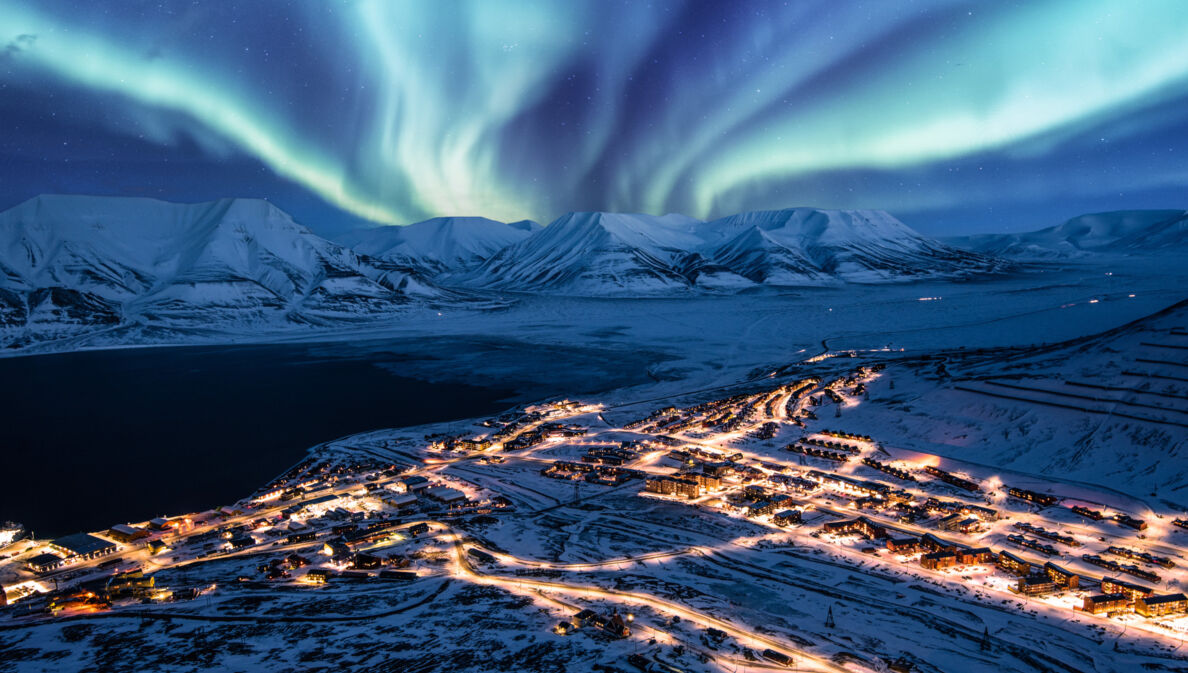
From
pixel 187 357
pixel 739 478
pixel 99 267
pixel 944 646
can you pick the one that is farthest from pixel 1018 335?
pixel 99 267

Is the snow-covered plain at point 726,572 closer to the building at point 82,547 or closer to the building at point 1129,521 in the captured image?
the building at point 1129,521

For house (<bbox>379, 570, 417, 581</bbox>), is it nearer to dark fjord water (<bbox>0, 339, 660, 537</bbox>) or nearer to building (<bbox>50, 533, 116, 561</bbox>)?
building (<bbox>50, 533, 116, 561</bbox>)

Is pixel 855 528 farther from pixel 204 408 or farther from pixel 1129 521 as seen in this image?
pixel 204 408

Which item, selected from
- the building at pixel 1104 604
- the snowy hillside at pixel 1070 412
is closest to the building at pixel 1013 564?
the building at pixel 1104 604

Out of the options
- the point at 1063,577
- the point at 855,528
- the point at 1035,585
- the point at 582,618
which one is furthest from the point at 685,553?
the point at 1063,577

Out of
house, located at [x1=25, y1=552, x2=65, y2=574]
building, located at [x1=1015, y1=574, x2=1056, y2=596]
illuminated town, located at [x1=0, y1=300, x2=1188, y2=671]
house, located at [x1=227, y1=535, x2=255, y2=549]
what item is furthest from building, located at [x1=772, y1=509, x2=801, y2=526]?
house, located at [x1=25, y1=552, x2=65, y2=574]

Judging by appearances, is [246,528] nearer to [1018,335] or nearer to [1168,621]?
[1168,621]
